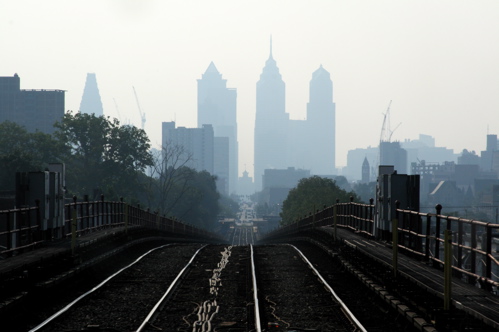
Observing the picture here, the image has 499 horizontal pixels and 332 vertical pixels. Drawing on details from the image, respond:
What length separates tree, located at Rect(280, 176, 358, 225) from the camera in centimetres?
12488

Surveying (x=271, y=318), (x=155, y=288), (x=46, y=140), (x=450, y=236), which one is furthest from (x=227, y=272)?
(x=46, y=140)

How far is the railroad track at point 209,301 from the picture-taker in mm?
12484

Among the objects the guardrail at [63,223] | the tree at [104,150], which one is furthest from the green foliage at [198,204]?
the guardrail at [63,223]

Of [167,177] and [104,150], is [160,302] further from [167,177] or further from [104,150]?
[167,177]

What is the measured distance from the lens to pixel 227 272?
20156 mm

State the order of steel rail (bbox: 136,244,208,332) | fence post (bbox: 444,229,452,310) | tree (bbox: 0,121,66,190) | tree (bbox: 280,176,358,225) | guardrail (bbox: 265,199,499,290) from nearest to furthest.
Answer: fence post (bbox: 444,229,452,310) → steel rail (bbox: 136,244,208,332) → guardrail (bbox: 265,199,499,290) → tree (bbox: 0,121,66,190) → tree (bbox: 280,176,358,225)

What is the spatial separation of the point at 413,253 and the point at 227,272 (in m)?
5.17

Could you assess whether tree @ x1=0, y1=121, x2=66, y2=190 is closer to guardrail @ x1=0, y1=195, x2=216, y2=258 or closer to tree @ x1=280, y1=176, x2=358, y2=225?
tree @ x1=280, y1=176, x2=358, y2=225

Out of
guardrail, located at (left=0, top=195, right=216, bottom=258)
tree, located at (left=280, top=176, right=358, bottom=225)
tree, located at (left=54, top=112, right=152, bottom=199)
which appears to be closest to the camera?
guardrail, located at (left=0, top=195, right=216, bottom=258)

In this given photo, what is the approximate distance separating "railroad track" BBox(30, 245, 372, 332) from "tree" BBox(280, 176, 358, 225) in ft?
329

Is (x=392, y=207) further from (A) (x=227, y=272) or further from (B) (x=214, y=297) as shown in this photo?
(B) (x=214, y=297)

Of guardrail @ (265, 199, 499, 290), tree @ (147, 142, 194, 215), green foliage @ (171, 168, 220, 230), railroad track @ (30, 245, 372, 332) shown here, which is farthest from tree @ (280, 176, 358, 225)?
railroad track @ (30, 245, 372, 332)

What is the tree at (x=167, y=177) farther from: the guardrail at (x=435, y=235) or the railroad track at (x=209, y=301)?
the railroad track at (x=209, y=301)

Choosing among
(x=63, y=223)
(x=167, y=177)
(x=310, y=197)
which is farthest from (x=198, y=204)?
(x=63, y=223)
